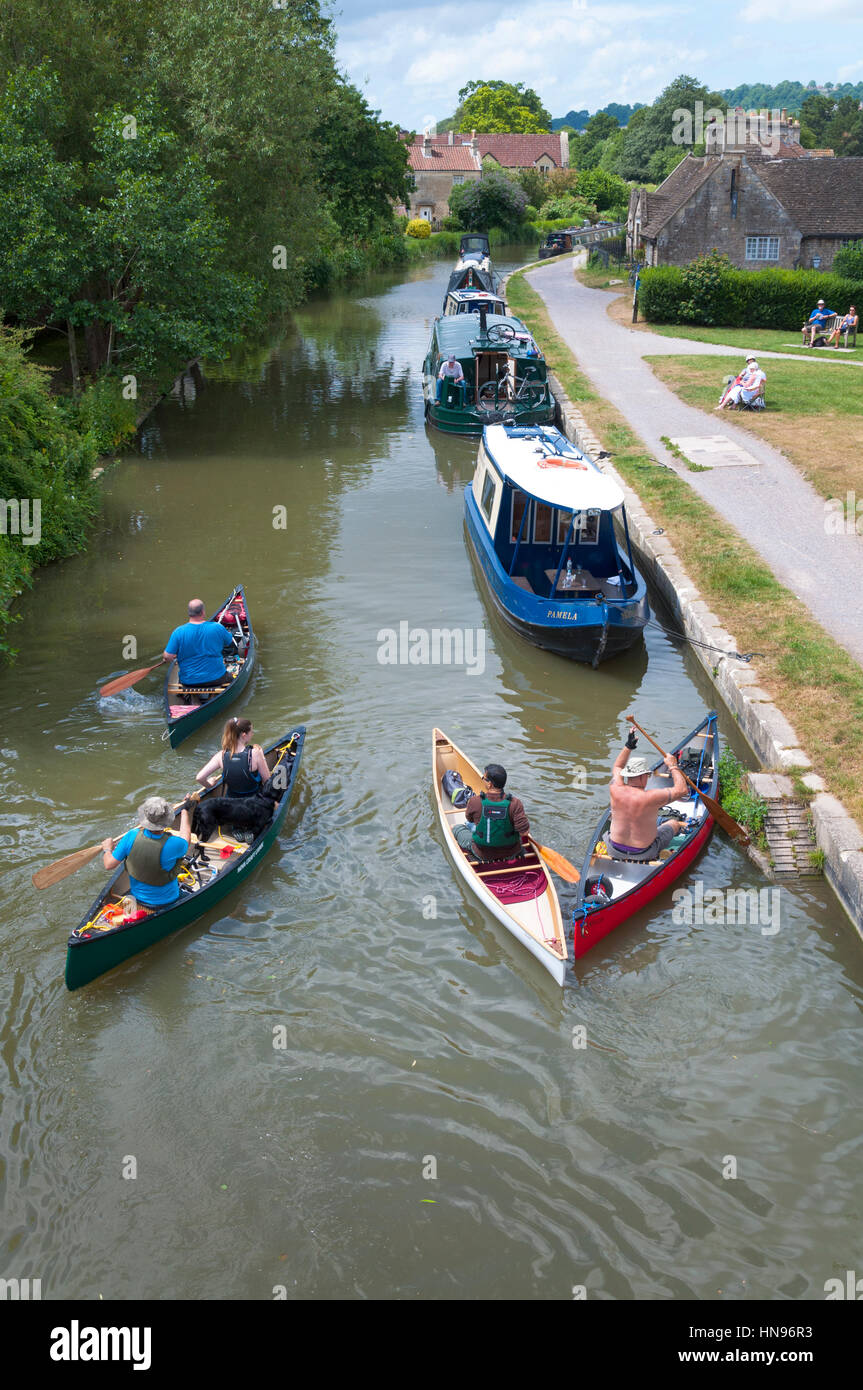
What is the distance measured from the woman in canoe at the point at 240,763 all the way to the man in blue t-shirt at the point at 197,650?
270cm

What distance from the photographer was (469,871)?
389 inches

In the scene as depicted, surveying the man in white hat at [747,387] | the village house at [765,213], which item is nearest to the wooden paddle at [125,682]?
the man in white hat at [747,387]

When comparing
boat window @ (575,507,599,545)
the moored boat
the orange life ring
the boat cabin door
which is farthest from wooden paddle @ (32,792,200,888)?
the boat cabin door

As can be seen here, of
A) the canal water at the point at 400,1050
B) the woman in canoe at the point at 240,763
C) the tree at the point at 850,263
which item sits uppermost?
the tree at the point at 850,263

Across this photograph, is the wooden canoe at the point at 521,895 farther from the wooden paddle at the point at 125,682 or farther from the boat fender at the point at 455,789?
the wooden paddle at the point at 125,682

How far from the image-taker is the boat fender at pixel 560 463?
16625 mm

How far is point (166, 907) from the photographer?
30.3 feet

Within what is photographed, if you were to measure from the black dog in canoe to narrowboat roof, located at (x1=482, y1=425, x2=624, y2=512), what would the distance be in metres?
6.95

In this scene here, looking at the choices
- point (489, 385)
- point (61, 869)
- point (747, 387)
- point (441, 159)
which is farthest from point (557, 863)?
point (441, 159)

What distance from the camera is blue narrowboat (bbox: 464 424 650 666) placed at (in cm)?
1466

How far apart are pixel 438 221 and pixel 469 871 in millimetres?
104076

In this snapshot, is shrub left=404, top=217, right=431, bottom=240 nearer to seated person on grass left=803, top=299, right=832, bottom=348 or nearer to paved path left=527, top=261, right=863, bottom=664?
paved path left=527, top=261, right=863, bottom=664

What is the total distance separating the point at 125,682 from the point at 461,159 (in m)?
109

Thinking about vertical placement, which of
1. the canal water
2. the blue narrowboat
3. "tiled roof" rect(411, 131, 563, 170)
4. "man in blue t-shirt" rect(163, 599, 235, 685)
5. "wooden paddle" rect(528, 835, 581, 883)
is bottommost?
the canal water
